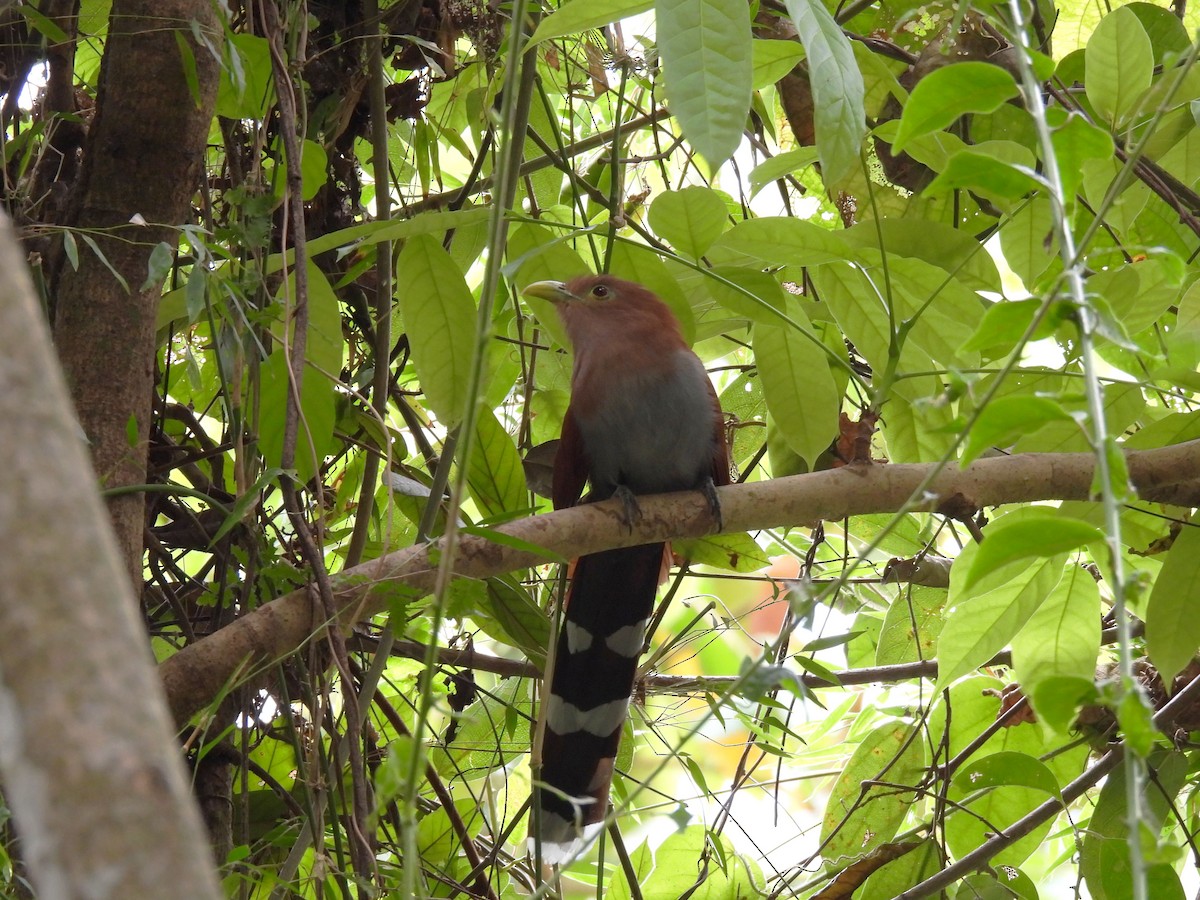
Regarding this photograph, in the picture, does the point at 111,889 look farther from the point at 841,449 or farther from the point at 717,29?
the point at 841,449

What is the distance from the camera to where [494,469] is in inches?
93.0

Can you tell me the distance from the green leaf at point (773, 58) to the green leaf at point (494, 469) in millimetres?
864

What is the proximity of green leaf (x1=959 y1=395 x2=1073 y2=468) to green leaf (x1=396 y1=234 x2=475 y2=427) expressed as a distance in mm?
1296

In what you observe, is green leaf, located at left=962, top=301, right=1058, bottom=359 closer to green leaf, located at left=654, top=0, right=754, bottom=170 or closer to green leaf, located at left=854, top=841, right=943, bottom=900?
green leaf, located at left=654, top=0, right=754, bottom=170

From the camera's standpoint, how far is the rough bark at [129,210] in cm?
195

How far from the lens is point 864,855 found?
262 cm

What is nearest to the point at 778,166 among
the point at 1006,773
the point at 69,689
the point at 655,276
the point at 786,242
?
the point at 786,242

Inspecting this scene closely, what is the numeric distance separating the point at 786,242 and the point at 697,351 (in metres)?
1.23

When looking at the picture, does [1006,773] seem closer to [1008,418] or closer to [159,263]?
[1008,418]

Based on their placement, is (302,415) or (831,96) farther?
(302,415)

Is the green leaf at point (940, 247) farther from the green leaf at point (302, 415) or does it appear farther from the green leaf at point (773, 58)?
the green leaf at point (302, 415)

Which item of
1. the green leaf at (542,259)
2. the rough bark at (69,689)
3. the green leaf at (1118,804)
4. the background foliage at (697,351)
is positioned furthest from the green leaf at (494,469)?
the rough bark at (69,689)

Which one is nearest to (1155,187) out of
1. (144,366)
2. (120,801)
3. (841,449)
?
(841,449)

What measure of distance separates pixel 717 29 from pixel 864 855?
6.41 ft
